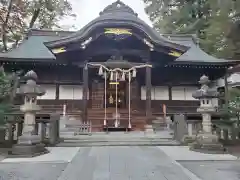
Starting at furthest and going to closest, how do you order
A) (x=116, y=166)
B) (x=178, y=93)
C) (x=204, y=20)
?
(x=204, y=20) < (x=178, y=93) < (x=116, y=166)

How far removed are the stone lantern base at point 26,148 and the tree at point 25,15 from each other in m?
17.0

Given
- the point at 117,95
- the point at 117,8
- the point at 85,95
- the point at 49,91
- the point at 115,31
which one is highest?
the point at 117,8

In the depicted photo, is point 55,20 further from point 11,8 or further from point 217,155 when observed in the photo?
point 217,155

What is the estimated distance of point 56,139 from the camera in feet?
29.0

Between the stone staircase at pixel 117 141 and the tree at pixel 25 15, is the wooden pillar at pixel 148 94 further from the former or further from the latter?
the tree at pixel 25 15

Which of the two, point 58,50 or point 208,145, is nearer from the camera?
point 208,145

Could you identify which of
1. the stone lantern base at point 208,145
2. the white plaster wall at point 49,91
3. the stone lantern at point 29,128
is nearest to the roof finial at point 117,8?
the white plaster wall at point 49,91

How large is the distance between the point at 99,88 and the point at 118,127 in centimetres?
289

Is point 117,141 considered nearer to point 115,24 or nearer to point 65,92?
point 115,24

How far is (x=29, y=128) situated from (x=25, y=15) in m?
18.0

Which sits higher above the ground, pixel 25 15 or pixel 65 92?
pixel 25 15

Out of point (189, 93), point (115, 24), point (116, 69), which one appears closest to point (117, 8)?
point (115, 24)

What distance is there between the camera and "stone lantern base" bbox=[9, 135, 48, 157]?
6.81 meters

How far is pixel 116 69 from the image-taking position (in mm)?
12812
